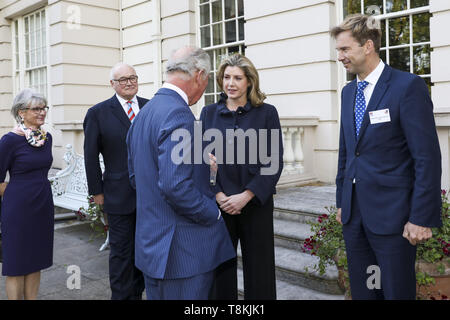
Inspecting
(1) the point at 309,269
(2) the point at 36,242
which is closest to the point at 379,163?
(1) the point at 309,269

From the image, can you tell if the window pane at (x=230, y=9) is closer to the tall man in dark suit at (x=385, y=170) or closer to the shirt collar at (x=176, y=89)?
the tall man in dark suit at (x=385, y=170)

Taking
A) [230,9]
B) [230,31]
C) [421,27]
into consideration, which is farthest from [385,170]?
[230,9]

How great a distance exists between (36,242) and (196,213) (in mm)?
2028

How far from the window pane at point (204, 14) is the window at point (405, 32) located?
145 inches

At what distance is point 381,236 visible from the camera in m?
2.29

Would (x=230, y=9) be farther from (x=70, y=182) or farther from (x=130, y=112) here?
(x=130, y=112)

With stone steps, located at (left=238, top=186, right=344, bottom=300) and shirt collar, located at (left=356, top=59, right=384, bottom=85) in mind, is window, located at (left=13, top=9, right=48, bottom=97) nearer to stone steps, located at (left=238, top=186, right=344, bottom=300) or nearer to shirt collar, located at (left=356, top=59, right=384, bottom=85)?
stone steps, located at (left=238, top=186, right=344, bottom=300)

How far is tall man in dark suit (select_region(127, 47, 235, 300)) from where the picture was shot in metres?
1.97

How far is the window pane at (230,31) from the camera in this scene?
8469mm

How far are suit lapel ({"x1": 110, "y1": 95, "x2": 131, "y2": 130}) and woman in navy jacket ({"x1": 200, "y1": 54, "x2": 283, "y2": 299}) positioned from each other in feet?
2.61

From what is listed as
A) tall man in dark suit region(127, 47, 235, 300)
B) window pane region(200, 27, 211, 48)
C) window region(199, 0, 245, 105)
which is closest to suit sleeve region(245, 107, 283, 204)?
tall man in dark suit region(127, 47, 235, 300)

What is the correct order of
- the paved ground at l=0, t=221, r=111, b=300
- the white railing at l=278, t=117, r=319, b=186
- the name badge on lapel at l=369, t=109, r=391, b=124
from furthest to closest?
the white railing at l=278, t=117, r=319, b=186, the paved ground at l=0, t=221, r=111, b=300, the name badge on lapel at l=369, t=109, r=391, b=124
